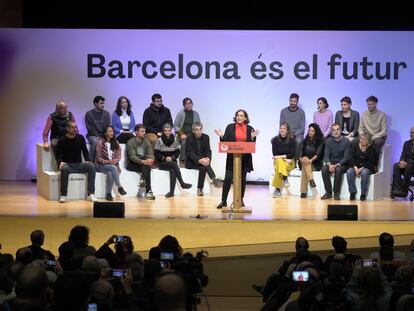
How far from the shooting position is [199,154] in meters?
11.3

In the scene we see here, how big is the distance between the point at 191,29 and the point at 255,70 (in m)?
1.19

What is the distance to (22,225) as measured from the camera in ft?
29.7

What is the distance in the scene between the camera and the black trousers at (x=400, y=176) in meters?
10.8

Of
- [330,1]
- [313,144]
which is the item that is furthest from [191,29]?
[313,144]

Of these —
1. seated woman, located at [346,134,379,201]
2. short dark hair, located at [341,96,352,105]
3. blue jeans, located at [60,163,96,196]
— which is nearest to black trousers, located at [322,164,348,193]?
seated woman, located at [346,134,379,201]

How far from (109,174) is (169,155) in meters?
0.91

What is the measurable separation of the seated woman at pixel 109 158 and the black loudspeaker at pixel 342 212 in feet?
10.2

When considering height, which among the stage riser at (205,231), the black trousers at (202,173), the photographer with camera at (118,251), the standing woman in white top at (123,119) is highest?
the standing woman in white top at (123,119)

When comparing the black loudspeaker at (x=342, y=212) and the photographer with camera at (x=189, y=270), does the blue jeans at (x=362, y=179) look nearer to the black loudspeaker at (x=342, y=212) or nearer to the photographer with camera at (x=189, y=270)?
the black loudspeaker at (x=342, y=212)

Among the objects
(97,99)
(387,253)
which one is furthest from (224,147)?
(387,253)

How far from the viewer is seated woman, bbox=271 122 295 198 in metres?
11.1

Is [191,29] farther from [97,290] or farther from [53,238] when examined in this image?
[97,290]

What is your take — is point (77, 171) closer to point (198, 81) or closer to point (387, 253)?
point (198, 81)

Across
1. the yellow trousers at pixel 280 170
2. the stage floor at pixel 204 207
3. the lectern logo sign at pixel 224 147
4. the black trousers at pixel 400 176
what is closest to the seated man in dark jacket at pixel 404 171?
the black trousers at pixel 400 176
